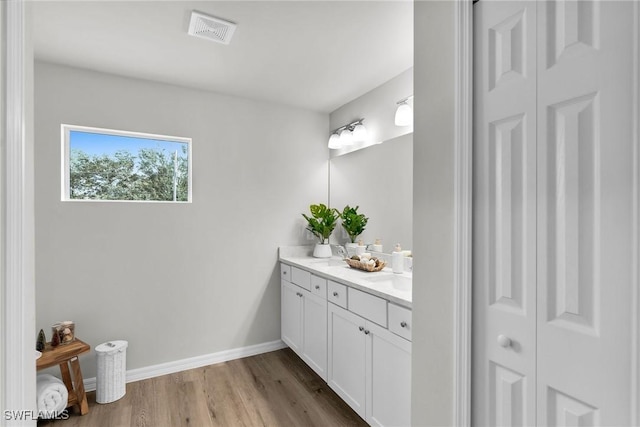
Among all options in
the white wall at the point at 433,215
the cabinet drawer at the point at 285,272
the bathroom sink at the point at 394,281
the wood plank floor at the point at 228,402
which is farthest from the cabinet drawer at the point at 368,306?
the cabinet drawer at the point at 285,272

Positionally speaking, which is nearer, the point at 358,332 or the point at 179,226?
the point at 358,332

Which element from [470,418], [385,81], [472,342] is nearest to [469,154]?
[472,342]

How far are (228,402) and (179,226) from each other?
1416 millimetres

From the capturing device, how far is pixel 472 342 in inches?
42.8

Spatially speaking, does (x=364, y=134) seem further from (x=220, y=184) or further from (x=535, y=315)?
(x=535, y=315)

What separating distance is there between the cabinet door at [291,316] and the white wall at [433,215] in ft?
5.28

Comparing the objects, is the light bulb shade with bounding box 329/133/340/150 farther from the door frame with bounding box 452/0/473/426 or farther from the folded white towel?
the folded white towel

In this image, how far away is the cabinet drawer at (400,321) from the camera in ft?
5.22

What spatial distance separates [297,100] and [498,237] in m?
2.48

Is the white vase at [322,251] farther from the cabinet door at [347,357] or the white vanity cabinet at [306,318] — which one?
the cabinet door at [347,357]

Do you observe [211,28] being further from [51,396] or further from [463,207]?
[51,396]

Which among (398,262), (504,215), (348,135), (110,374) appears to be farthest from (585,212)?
(110,374)

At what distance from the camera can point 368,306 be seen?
1.88 metres

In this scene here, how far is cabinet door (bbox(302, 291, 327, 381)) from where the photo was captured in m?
2.37
